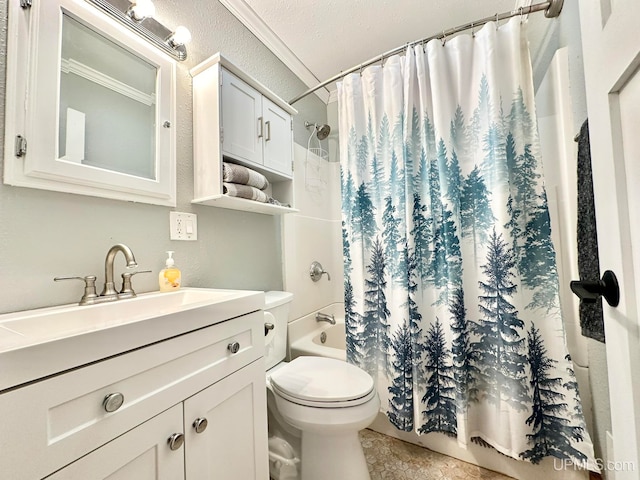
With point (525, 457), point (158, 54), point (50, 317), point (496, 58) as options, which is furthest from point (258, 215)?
point (525, 457)

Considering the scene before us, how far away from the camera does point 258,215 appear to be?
1588 millimetres

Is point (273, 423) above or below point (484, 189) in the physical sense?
below

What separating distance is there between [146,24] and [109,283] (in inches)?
39.8

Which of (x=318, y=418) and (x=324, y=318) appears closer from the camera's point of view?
(x=318, y=418)

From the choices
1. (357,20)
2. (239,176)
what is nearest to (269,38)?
(357,20)

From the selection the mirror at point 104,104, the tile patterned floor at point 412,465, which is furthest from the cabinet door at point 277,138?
the tile patterned floor at point 412,465

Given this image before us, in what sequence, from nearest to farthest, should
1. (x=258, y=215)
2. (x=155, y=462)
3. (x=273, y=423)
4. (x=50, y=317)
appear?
1. (x=155, y=462)
2. (x=50, y=317)
3. (x=273, y=423)
4. (x=258, y=215)

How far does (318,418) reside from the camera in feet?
3.31

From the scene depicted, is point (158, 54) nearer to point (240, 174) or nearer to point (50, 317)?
point (240, 174)

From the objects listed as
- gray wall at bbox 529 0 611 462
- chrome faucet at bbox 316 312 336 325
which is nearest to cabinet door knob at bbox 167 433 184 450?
chrome faucet at bbox 316 312 336 325

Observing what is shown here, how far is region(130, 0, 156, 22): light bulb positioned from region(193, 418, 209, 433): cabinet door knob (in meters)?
1.39

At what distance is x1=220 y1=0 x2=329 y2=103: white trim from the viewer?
1.46 m

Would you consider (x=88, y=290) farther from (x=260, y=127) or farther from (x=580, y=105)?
(x=580, y=105)

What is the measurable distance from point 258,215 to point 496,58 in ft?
4.69
